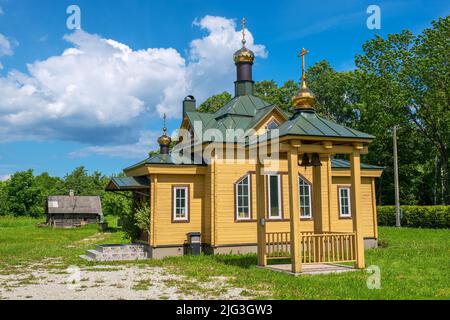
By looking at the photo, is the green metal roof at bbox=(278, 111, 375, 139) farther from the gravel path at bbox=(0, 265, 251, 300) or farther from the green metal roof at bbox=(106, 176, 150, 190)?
the green metal roof at bbox=(106, 176, 150, 190)

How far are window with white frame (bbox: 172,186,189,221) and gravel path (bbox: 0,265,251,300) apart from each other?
9.24 ft

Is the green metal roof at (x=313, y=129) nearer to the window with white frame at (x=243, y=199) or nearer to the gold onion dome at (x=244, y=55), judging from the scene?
the window with white frame at (x=243, y=199)

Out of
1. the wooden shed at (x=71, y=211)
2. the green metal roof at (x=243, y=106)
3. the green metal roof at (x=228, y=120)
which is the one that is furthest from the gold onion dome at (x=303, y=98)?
the wooden shed at (x=71, y=211)

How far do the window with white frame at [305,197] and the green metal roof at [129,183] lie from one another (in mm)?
4940

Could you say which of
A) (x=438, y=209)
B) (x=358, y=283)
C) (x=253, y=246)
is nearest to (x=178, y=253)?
(x=253, y=246)

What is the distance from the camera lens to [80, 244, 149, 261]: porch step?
1302 cm

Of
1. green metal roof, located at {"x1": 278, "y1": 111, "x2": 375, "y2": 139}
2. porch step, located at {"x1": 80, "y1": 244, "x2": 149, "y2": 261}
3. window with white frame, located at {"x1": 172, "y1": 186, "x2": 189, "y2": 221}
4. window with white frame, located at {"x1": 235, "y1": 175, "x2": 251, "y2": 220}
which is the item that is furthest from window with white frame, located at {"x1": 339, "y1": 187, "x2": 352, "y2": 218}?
porch step, located at {"x1": 80, "y1": 244, "x2": 149, "y2": 261}

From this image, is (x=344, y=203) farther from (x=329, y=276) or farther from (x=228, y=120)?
(x=329, y=276)

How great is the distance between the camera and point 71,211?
39438 millimetres

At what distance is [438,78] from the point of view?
25594 mm

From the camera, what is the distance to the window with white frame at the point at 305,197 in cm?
1450

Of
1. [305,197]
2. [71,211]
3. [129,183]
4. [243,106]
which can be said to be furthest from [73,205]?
[305,197]

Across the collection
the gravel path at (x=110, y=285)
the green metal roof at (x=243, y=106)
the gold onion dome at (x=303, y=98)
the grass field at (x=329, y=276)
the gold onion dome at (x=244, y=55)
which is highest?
the gold onion dome at (x=244, y=55)
